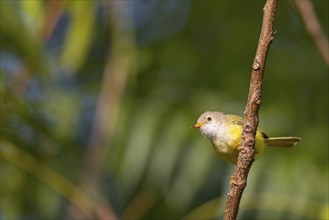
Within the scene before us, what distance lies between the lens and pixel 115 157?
11.1ft

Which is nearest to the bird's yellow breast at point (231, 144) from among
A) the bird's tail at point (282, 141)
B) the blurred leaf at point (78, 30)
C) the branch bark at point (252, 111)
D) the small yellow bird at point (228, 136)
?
the small yellow bird at point (228, 136)

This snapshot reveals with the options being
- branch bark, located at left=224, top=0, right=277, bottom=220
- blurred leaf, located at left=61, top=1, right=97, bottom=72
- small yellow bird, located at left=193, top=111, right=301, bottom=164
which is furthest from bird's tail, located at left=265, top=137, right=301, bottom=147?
branch bark, located at left=224, top=0, right=277, bottom=220

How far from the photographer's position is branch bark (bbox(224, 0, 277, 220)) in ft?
5.24

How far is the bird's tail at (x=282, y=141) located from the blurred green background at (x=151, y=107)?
0.12 metres

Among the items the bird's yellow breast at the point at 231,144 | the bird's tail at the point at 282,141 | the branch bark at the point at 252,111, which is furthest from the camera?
the bird's tail at the point at 282,141

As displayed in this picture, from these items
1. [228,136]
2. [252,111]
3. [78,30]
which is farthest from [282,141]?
[252,111]

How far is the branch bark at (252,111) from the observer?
62.9 inches

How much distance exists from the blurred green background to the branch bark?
2.94 ft

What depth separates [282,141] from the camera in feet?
9.34

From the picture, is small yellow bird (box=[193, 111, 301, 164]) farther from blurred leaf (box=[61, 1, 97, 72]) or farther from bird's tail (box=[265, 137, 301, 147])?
blurred leaf (box=[61, 1, 97, 72])

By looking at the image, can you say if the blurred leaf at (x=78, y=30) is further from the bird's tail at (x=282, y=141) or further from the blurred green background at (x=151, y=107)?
the bird's tail at (x=282, y=141)

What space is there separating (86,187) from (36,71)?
0.46 metres

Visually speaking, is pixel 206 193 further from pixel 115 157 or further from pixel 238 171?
pixel 238 171

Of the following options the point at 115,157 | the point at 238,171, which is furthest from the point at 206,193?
the point at 238,171
